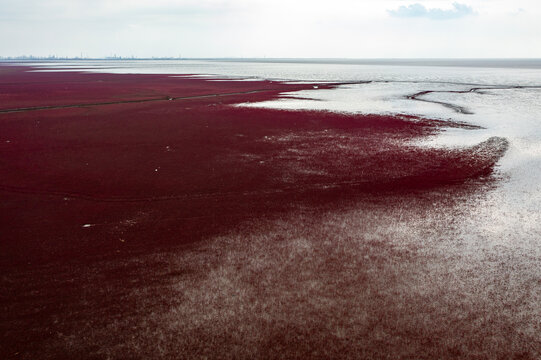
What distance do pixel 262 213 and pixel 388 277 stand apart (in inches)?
137

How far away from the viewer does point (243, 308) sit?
5.44 meters

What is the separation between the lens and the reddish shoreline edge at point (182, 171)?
8.09 meters

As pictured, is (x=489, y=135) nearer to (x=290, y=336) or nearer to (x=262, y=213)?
(x=262, y=213)

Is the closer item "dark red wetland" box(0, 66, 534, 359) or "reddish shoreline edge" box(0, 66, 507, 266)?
"dark red wetland" box(0, 66, 534, 359)

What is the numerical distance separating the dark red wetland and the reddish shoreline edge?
6 centimetres

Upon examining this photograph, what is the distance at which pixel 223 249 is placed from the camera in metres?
7.24

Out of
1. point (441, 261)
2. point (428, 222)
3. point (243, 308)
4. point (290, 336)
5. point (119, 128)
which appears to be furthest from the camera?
point (119, 128)

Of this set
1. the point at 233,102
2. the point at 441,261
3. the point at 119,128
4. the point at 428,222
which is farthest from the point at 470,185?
the point at 233,102

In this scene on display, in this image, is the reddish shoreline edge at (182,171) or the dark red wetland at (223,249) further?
the reddish shoreline edge at (182,171)

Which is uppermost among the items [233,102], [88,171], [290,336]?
[233,102]

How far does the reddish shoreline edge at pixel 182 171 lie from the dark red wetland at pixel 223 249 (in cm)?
6

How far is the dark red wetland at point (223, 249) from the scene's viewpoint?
4.84 m

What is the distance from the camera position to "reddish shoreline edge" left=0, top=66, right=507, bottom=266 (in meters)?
8.09

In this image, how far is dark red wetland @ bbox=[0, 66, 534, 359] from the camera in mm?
4844
